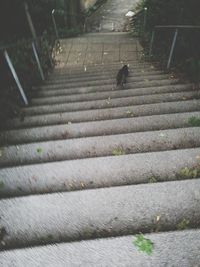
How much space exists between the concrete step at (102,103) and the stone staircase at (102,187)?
10.1 inches

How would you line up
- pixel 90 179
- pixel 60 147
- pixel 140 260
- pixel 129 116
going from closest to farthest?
1. pixel 140 260
2. pixel 90 179
3. pixel 60 147
4. pixel 129 116

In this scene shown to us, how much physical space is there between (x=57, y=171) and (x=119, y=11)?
14.5 meters

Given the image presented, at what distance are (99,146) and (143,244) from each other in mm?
1338

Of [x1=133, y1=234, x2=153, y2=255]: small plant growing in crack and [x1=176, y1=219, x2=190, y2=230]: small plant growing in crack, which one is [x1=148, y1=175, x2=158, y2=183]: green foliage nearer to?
[x1=176, y1=219, x2=190, y2=230]: small plant growing in crack

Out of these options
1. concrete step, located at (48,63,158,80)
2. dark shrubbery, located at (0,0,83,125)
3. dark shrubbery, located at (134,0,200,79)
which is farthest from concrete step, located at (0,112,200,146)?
concrete step, located at (48,63,158,80)

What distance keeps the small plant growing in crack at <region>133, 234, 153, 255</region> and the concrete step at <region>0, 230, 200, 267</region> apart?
19 millimetres

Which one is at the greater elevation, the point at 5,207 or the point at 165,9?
the point at 165,9

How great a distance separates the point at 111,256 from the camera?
1.77 metres

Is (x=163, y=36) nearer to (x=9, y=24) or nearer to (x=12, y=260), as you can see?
(x=9, y=24)

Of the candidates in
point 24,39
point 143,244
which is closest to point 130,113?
point 143,244

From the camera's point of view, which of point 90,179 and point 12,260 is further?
point 90,179

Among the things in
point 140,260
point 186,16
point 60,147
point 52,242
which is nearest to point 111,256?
point 140,260

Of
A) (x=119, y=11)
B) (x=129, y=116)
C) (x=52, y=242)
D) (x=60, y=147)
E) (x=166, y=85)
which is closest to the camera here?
(x=52, y=242)

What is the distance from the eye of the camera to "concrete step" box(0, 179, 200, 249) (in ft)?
6.53
